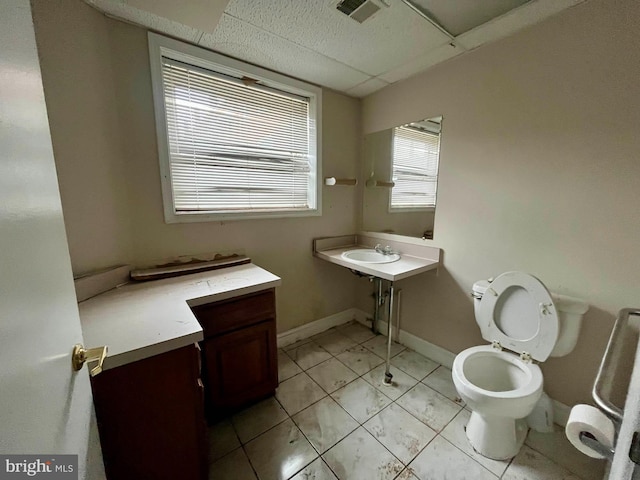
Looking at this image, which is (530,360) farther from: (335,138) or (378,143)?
(335,138)

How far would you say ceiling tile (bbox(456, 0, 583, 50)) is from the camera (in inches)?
48.9

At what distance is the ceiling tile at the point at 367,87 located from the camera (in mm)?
2064

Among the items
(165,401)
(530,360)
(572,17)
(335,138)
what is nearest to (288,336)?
(165,401)

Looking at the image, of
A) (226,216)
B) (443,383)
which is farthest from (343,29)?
(443,383)

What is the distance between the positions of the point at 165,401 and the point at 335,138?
219 centimetres

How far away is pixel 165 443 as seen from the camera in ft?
3.19

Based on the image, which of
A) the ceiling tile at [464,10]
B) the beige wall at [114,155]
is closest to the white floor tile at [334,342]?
the beige wall at [114,155]

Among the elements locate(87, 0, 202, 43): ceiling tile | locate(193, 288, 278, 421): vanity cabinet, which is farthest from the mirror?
locate(87, 0, 202, 43): ceiling tile

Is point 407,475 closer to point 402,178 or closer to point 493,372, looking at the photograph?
point 493,372

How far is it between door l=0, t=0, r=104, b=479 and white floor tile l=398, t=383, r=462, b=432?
1.59 meters

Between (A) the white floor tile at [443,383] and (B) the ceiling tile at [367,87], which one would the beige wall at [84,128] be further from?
(A) the white floor tile at [443,383]

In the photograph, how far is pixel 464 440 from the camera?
4.50 ft

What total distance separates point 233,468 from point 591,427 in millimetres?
1414

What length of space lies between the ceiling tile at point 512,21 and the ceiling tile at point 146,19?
160 cm
